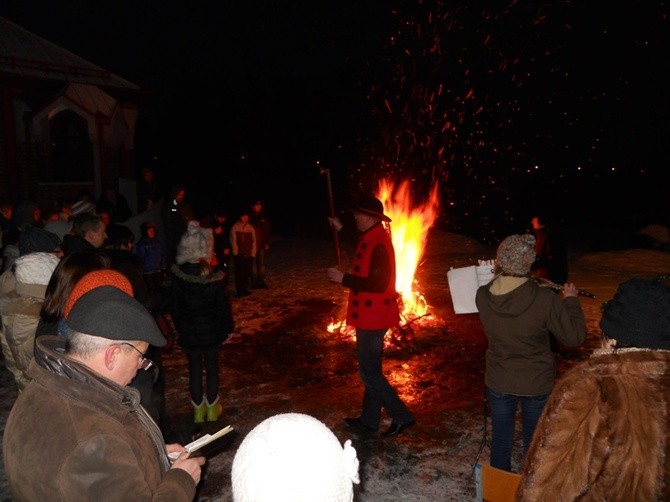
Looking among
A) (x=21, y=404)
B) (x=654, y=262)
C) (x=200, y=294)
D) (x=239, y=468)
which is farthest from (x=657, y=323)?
(x=654, y=262)

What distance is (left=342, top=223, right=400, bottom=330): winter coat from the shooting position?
475 cm

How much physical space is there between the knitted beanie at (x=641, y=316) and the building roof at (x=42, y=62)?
1877 centimetres

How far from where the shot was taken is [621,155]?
25.2 m

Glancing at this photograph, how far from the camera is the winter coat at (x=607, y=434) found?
190 centimetres

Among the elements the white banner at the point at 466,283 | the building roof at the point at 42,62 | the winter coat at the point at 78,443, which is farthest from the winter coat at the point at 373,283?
the building roof at the point at 42,62

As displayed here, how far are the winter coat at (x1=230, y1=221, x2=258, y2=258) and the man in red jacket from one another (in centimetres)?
611

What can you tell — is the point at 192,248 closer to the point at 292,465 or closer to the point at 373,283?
the point at 373,283

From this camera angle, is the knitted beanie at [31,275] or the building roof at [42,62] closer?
the knitted beanie at [31,275]

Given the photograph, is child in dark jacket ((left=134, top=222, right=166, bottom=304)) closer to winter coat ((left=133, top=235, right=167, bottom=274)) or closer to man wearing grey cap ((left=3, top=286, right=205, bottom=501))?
winter coat ((left=133, top=235, right=167, bottom=274))

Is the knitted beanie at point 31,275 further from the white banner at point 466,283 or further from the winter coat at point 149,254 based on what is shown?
the winter coat at point 149,254

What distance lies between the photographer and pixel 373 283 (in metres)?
4.73

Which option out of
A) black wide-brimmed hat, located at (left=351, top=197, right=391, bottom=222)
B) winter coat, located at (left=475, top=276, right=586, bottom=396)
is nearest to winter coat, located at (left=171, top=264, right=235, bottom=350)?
black wide-brimmed hat, located at (left=351, top=197, right=391, bottom=222)

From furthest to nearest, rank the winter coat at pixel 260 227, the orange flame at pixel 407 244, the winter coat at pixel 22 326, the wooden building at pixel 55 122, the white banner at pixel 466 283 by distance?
the wooden building at pixel 55 122 < the winter coat at pixel 260 227 < the orange flame at pixel 407 244 < the white banner at pixel 466 283 < the winter coat at pixel 22 326

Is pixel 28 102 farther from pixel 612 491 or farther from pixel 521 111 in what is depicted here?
pixel 521 111
